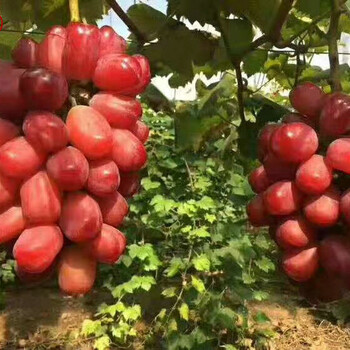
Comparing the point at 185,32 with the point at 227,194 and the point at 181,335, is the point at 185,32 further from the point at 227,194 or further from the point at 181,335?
the point at 227,194

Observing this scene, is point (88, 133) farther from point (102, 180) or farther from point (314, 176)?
point (314, 176)

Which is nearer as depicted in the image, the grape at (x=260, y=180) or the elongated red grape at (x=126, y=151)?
the elongated red grape at (x=126, y=151)

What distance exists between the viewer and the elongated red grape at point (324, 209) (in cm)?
64

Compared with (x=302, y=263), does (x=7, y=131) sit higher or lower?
higher

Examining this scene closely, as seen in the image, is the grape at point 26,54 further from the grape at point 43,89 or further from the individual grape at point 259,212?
the individual grape at point 259,212

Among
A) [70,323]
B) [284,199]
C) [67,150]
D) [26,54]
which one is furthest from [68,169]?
[70,323]

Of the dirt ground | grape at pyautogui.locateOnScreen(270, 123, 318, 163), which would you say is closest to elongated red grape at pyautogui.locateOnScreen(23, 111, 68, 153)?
grape at pyautogui.locateOnScreen(270, 123, 318, 163)

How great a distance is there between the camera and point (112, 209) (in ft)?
1.95

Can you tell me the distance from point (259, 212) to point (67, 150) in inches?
10.1

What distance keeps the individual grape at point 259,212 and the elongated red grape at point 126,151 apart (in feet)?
0.61

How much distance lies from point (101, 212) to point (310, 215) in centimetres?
20

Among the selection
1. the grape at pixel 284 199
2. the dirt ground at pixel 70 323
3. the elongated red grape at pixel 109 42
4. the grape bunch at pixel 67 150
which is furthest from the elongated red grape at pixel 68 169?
the dirt ground at pixel 70 323

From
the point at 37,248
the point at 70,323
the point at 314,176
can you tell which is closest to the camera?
the point at 37,248

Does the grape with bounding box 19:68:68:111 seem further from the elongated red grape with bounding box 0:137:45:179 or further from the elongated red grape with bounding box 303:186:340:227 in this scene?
the elongated red grape with bounding box 303:186:340:227
